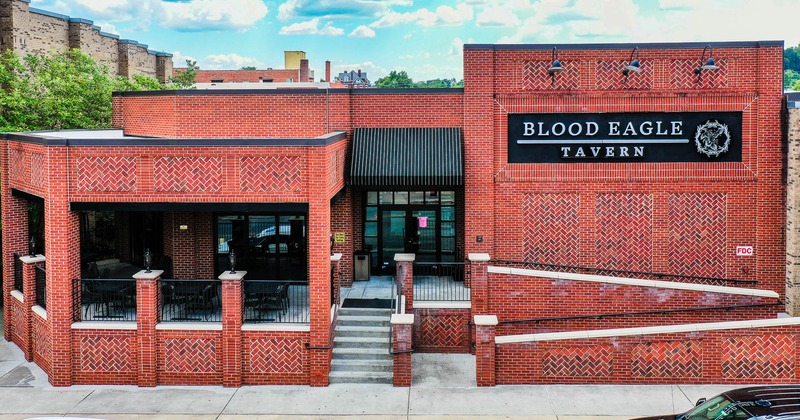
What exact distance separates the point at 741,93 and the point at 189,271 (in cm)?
1544

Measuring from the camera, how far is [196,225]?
2014 centimetres

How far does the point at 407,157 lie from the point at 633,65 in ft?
20.0

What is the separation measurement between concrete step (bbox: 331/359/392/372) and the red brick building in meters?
0.38

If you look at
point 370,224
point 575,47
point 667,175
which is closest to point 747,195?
point 667,175

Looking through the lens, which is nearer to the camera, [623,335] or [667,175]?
[623,335]

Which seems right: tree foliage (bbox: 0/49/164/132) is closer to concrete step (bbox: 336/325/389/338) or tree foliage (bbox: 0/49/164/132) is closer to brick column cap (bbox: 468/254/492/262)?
concrete step (bbox: 336/325/389/338)

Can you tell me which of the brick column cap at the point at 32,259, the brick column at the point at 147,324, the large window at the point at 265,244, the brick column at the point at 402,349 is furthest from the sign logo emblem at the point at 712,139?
the brick column cap at the point at 32,259

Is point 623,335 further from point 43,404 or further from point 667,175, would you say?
point 43,404

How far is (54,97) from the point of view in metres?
24.6

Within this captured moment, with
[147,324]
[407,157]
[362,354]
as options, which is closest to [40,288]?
[147,324]

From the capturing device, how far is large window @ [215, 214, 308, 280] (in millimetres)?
20125

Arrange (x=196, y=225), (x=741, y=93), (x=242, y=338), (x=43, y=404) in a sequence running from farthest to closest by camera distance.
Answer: (x=196, y=225)
(x=741, y=93)
(x=242, y=338)
(x=43, y=404)

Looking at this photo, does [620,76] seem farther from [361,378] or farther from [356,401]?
[356,401]

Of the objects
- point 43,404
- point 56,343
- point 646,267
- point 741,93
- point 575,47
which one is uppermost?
point 575,47
